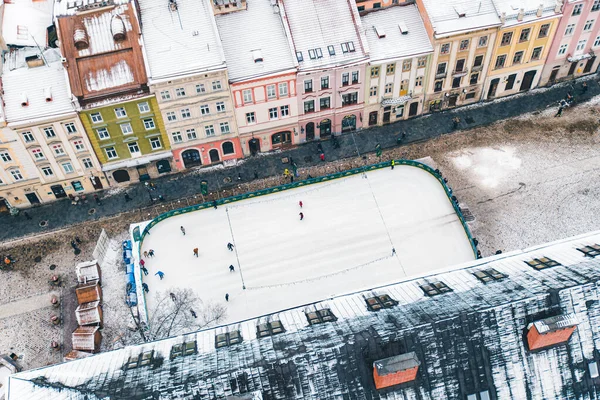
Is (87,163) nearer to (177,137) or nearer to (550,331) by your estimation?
(177,137)

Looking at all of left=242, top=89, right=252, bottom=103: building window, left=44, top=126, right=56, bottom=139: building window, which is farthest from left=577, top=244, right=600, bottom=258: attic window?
left=44, top=126, right=56, bottom=139: building window

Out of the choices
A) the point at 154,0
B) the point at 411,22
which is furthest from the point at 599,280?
the point at 154,0

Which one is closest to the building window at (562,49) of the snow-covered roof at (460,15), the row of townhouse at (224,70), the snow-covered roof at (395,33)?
the row of townhouse at (224,70)

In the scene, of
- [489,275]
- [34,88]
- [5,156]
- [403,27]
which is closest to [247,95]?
[403,27]

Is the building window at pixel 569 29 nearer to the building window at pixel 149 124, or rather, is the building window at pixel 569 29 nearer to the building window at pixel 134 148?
the building window at pixel 149 124

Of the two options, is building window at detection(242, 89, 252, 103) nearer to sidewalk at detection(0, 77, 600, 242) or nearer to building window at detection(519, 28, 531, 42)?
sidewalk at detection(0, 77, 600, 242)
